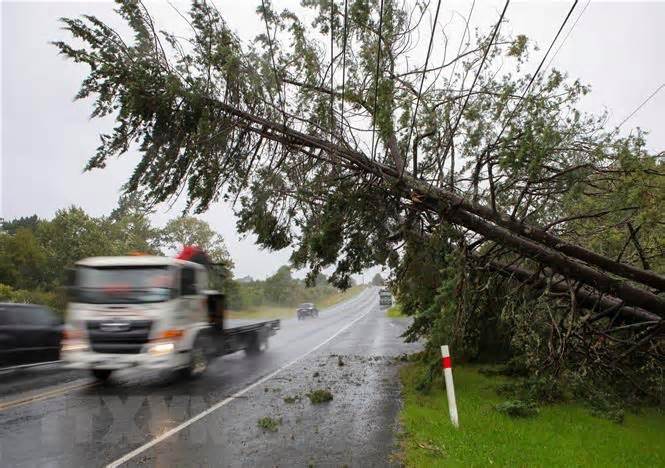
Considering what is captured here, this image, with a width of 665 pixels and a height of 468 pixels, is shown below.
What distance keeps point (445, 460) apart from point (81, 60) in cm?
785

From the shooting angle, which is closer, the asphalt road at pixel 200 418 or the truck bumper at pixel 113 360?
the asphalt road at pixel 200 418

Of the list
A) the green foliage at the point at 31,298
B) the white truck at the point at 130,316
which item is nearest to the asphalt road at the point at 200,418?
the white truck at the point at 130,316

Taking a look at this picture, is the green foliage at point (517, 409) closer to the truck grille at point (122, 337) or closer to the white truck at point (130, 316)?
A: the white truck at point (130, 316)

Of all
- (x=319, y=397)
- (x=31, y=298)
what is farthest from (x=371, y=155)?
(x=31, y=298)

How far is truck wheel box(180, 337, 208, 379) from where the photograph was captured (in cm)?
1092

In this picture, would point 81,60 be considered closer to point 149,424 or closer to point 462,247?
point 149,424

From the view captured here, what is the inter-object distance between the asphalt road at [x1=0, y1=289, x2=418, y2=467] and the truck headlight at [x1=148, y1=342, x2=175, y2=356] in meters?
0.75

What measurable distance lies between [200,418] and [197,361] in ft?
11.7

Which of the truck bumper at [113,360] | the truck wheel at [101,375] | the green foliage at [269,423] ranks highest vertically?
the truck bumper at [113,360]

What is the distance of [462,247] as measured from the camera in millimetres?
9258

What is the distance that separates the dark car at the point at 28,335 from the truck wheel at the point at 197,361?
11.4 ft

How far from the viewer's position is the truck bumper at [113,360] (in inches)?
372

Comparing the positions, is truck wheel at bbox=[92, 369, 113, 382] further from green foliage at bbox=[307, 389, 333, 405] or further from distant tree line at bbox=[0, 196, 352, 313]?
distant tree line at bbox=[0, 196, 352, 313]

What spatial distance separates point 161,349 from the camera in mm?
9625
